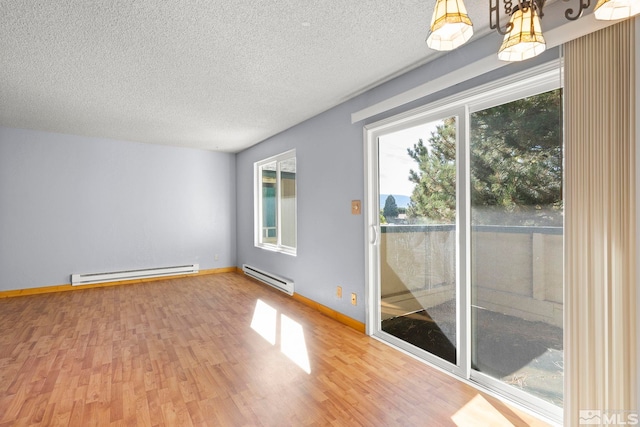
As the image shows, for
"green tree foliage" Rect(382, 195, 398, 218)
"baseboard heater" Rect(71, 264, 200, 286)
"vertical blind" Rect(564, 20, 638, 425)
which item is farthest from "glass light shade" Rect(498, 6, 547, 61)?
"baseboard heater" Rect(71, 264, 200, 286)

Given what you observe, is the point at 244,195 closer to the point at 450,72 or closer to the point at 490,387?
the point at 450,72

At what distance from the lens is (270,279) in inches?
201

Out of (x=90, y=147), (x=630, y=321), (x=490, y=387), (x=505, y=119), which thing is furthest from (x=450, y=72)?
(x=90, y=147)

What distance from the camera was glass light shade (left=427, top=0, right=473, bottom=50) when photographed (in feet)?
3.52

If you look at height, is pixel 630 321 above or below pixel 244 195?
below

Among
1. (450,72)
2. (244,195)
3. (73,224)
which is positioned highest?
(450,72)

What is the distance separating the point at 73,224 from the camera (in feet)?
16.9

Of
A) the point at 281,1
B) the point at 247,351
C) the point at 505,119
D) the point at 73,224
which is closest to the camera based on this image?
the point at 281,1

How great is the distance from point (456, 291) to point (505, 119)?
1312mm

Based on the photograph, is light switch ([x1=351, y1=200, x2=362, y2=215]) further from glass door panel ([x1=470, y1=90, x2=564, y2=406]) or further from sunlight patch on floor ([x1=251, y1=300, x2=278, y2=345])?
sunlight patch on floor ([x1=251, y1=300, x2=278, y2=345])

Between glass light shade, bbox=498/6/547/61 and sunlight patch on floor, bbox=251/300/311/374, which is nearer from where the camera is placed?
glass light shade, bbox=498/6/547/61

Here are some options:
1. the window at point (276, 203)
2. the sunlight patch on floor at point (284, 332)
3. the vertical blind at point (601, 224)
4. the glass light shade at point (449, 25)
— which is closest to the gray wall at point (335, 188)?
the window at point (276, 203)

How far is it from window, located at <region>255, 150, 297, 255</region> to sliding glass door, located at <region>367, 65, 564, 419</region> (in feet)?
6.90

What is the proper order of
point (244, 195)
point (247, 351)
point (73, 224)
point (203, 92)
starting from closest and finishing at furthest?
point (247, 351), point (203, 92), point (73, 224), point (244, 195)
